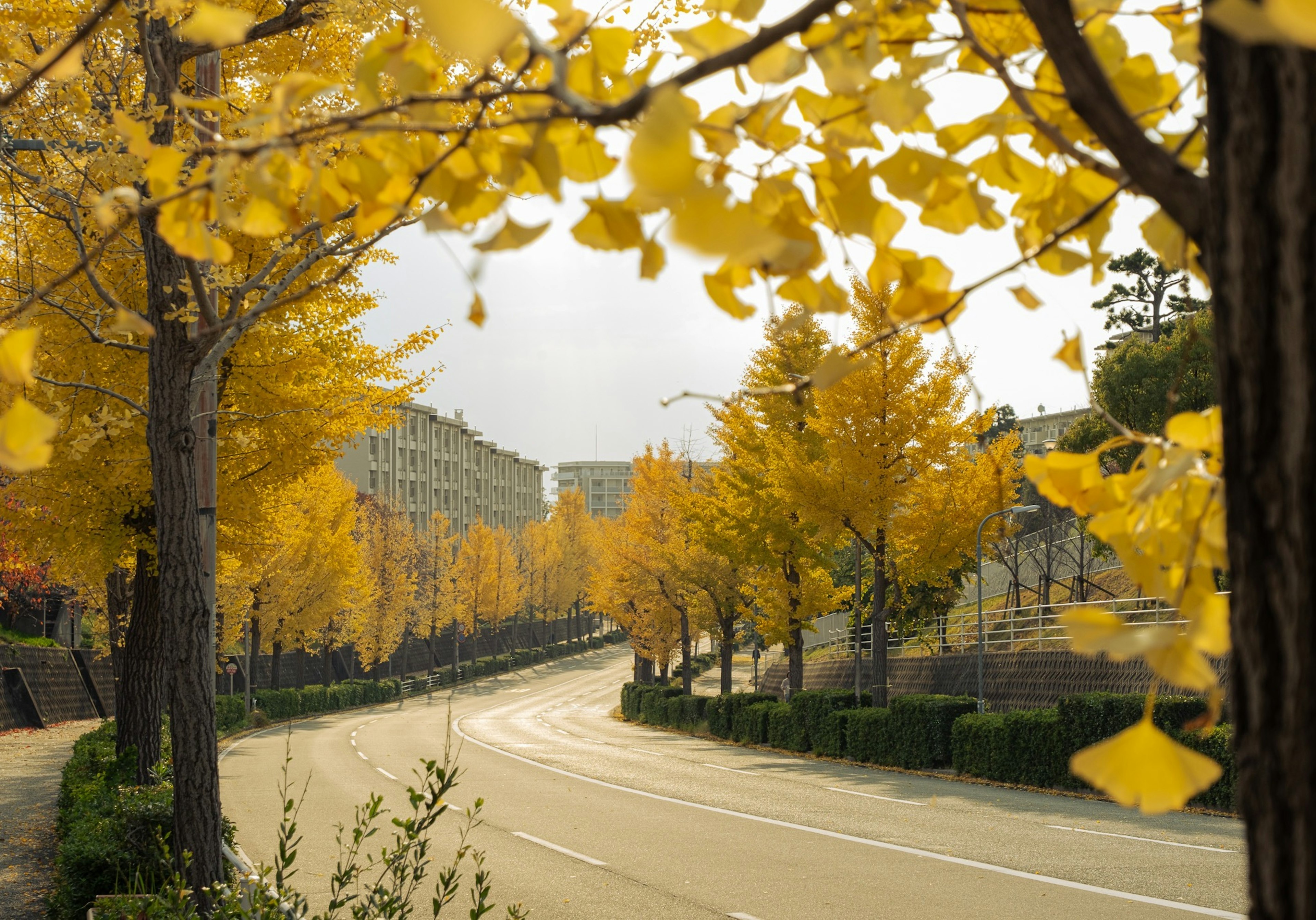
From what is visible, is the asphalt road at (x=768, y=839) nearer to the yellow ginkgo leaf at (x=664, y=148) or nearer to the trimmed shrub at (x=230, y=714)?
the yellow ginkgo leaf at (x=664, y=148)

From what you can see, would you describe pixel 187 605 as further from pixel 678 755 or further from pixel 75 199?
pixel 678 755

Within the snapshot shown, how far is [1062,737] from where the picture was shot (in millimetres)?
16625

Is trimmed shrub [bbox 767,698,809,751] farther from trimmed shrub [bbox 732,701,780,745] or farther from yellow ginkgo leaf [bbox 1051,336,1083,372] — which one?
yellow ginkgo leaf [bbox 1051,336,1083,372]

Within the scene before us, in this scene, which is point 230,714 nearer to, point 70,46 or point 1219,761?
point 1219,761

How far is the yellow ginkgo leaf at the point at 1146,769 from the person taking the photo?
107 centimetres

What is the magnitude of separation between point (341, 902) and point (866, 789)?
13.6m

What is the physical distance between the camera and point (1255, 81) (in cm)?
102

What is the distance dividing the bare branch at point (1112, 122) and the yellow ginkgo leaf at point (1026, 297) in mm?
414

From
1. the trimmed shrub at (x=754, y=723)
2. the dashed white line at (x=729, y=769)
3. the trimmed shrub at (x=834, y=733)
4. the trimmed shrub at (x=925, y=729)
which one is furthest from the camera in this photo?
the trimmed shrub at (x=754, y=723)

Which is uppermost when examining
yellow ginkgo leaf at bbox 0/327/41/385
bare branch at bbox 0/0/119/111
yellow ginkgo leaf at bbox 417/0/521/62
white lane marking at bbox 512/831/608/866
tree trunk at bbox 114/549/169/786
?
bare branch at bbox 0/0/119/111

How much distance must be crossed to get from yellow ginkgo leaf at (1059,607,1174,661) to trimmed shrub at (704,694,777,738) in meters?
26.5

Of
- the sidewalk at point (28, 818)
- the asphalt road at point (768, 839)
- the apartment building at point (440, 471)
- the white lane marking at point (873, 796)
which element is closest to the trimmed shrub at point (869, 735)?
the asphalt road at point (768, 839)

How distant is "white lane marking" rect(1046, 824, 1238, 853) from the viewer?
11.2m

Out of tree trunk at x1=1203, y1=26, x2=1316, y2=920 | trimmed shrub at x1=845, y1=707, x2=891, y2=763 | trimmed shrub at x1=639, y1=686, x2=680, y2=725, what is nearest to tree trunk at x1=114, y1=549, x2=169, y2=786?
tree trunk at x1=1203, y1=26, x2=1316, y2=920
